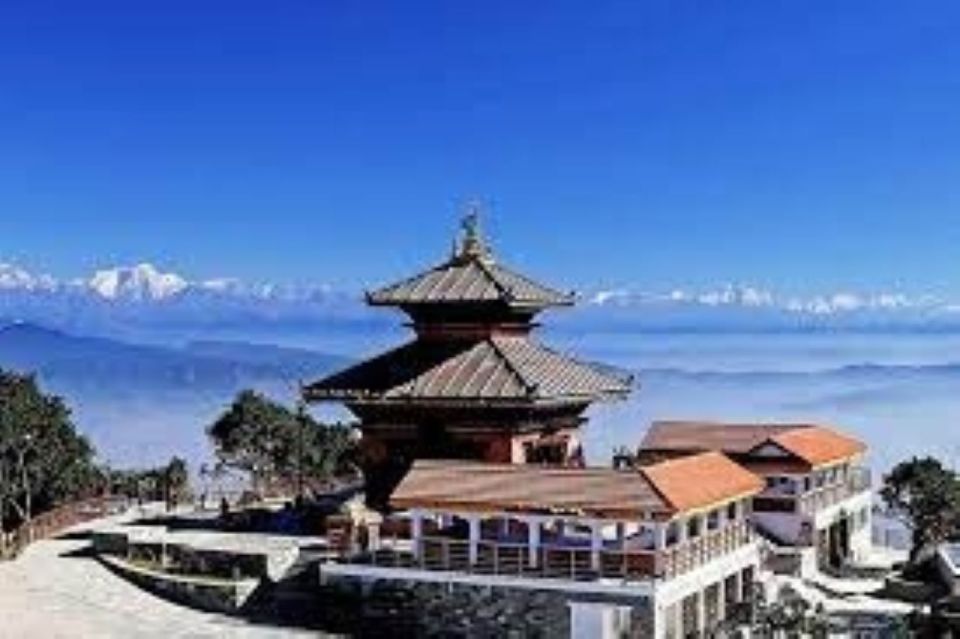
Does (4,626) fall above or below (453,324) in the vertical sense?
below

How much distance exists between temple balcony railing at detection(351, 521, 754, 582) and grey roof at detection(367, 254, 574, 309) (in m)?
8.09

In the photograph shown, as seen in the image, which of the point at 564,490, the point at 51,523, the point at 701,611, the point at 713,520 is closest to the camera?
the point at 564,490

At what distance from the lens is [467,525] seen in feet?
120

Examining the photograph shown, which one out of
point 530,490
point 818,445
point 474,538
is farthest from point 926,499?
point 474,538

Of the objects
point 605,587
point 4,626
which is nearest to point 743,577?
point 605,587

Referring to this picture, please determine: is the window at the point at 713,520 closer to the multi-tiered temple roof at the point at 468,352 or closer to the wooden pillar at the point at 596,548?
the wooden pillar at the point at 596,548

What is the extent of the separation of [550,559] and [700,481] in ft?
12.1

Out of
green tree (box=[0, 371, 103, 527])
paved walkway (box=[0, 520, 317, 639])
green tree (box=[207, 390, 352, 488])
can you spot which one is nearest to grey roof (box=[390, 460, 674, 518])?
paved walkway (box=[0, 520, 317, 639])

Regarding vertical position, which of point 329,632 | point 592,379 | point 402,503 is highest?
point 592,379

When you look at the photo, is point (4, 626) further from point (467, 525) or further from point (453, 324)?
point (453, 324)

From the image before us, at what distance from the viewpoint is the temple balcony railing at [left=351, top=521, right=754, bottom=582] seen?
3391 cm

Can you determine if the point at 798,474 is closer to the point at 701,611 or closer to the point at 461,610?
the point at 701,611

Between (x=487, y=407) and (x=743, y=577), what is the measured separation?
667 centimetres

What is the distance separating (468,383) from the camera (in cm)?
4116
